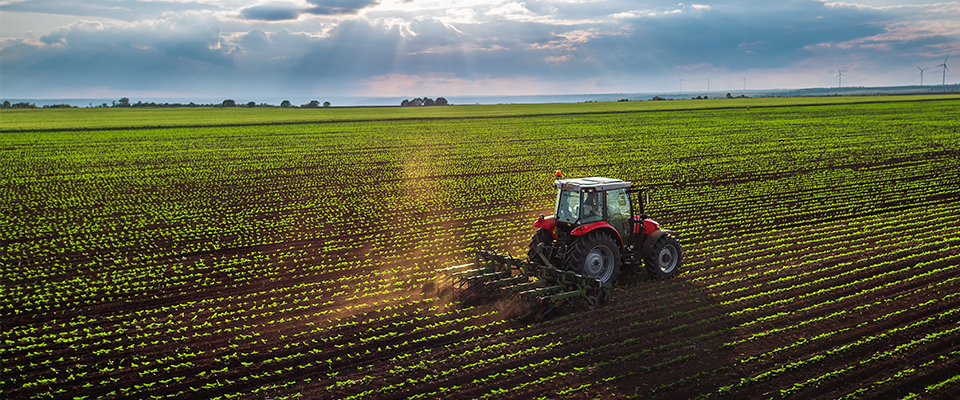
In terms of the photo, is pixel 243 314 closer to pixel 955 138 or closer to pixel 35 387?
pixel 35 387

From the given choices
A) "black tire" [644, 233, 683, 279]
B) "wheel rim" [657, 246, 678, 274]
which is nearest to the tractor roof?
"black tire" [644, 233, 683, 279]

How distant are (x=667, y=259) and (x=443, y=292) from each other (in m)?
4.79

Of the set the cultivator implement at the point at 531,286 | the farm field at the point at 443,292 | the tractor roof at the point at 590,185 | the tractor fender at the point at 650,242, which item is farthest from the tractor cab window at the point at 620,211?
the cultivator implement at the point at 531,286

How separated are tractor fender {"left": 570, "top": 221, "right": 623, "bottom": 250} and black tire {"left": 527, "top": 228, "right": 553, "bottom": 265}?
876 millimetres

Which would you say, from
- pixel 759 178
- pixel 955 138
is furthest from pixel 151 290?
pixel 955 138

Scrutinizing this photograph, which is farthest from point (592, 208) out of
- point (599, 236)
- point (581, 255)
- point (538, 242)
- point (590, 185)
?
point (538, 242)

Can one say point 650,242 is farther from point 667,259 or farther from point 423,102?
point 423,102

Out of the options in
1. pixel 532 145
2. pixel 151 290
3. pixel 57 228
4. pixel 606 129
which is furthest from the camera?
pixel 606 129

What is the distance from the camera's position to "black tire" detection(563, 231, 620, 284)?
11.2 m

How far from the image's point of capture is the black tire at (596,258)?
36.8 ft

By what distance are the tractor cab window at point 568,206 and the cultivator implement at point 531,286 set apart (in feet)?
3.58

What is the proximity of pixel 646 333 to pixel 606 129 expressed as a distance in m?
49.7

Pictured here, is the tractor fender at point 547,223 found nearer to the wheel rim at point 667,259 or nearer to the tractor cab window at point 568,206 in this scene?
the tractor cab window at point 568,206

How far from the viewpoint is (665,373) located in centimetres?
872
